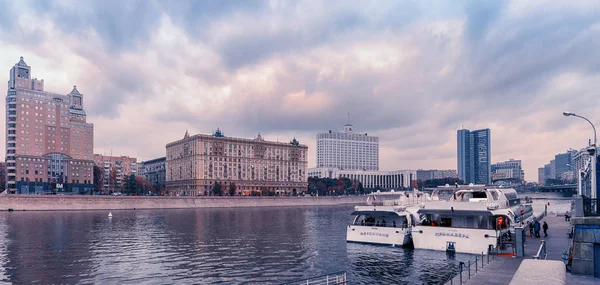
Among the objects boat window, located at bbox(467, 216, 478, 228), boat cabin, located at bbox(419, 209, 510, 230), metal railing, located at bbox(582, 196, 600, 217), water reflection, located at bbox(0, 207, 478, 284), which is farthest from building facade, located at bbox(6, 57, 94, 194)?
metal railing, located at bbox(582, 196, 600, 217)

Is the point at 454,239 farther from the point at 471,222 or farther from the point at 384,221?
the point at 384,221

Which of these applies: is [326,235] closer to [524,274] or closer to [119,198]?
[524,274]

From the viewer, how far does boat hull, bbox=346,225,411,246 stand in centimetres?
4853

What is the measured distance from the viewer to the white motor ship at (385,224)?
49.0 m

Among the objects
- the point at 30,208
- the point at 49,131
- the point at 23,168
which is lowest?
the point at 30,208

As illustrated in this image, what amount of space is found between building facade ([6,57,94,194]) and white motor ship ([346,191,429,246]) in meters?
155

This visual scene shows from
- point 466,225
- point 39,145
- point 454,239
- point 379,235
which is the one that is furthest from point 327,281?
point 39,145

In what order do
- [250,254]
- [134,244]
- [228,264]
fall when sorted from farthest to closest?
[134,244] → [250,254] → [228,264]

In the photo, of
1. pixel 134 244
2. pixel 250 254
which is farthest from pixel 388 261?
pixel 134 244

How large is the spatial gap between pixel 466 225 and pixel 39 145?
18669 cm

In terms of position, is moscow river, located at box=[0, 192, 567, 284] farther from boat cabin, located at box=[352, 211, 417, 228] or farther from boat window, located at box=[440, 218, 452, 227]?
boat cabin, located at box=[352, 211, 417, 228]

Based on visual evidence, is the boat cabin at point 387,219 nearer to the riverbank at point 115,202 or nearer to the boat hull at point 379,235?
the boat hull at point 379,235

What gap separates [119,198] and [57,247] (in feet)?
318

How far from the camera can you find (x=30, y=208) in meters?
124
